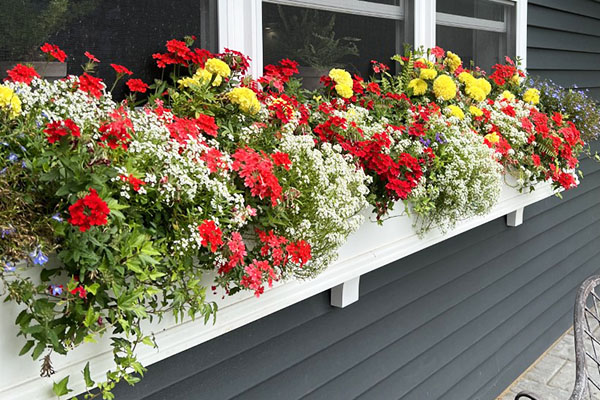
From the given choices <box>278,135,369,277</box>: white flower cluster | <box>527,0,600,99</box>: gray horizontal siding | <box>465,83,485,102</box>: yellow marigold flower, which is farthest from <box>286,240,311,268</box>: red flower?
<box>527,0,600,99</box>: gray horizontal siding

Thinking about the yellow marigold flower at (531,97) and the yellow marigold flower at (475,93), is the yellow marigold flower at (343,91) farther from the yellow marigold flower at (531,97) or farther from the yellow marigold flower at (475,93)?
the yellow marigold flower at (531,97)

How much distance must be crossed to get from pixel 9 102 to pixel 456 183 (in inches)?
57.1

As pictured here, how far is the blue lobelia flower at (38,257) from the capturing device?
1027 mm

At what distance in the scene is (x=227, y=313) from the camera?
1537 millimetres

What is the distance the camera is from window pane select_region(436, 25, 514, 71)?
2986 millimetres

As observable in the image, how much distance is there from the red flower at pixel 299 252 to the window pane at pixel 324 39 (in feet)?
2.54

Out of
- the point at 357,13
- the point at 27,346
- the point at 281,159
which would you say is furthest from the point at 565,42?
the point at 27,346

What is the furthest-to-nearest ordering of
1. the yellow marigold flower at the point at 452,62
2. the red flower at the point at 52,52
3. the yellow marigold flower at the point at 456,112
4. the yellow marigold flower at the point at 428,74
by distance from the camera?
the yellow marigold flower at the point at 452,62 → the yellow marigold flower at the point at 428,74 → the yellow marigold flower at the point at 456,112 → the red flower at the point at 52,52

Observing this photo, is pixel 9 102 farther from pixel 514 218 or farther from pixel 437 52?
pixel 514 218

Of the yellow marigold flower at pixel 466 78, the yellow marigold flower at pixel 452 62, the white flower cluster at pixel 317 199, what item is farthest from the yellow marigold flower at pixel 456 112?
the white flower cluster at pixel 317 199

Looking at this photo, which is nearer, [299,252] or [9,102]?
[9,102]

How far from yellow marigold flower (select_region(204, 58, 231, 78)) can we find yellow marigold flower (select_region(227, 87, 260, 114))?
68mm

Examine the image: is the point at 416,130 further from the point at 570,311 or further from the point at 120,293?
the point at 570,311

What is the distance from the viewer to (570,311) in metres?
4.60
